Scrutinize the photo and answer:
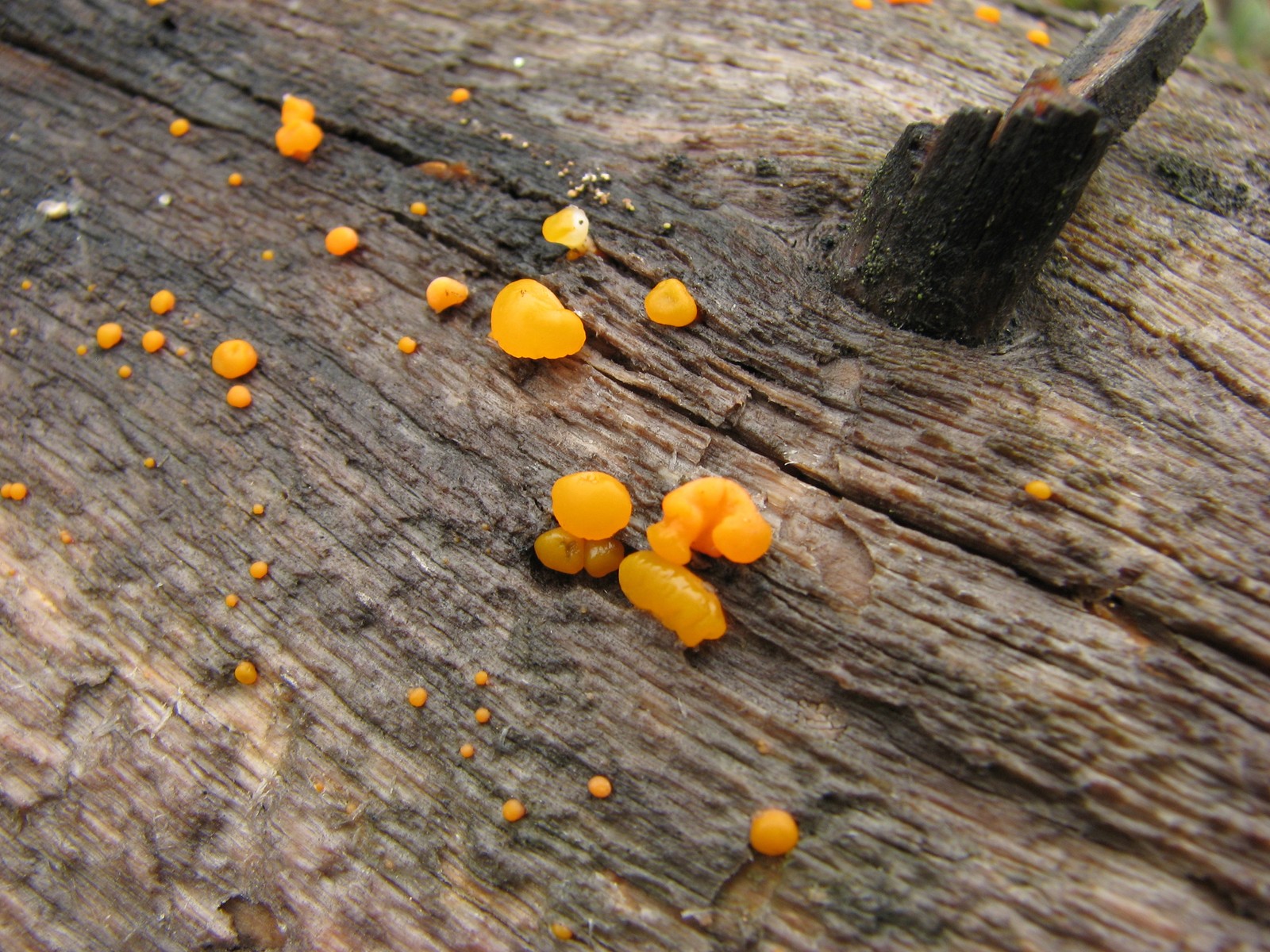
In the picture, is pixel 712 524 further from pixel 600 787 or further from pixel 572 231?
pixel 572 231

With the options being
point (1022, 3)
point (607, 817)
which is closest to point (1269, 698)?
point (607, 817)

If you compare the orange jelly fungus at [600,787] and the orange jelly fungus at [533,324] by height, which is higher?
the orange jelly fungus at [533,324]

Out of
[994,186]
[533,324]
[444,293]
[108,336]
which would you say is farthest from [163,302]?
[994,186]

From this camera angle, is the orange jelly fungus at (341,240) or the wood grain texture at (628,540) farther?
the orange jelly fungus at (341,240)

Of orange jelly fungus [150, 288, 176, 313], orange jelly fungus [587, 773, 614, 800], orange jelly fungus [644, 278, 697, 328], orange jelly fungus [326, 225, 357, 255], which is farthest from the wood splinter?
orange jelly fungus [150, 288, 176, 313]

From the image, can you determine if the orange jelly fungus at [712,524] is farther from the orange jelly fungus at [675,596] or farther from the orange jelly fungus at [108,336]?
the orange jelly fungus at [108,336]

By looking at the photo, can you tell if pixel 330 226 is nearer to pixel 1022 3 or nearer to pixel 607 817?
pixel 607 817

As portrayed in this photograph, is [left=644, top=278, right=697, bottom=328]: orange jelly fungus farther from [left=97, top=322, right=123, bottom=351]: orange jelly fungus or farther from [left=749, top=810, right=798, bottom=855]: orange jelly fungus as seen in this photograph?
[left=97, top=322, right=123, bottom=351]: orange jelly fungus

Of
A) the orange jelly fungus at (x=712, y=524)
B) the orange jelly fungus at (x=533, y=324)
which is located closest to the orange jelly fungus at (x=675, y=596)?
the orange jelly fungus at (x=712, y=524)
